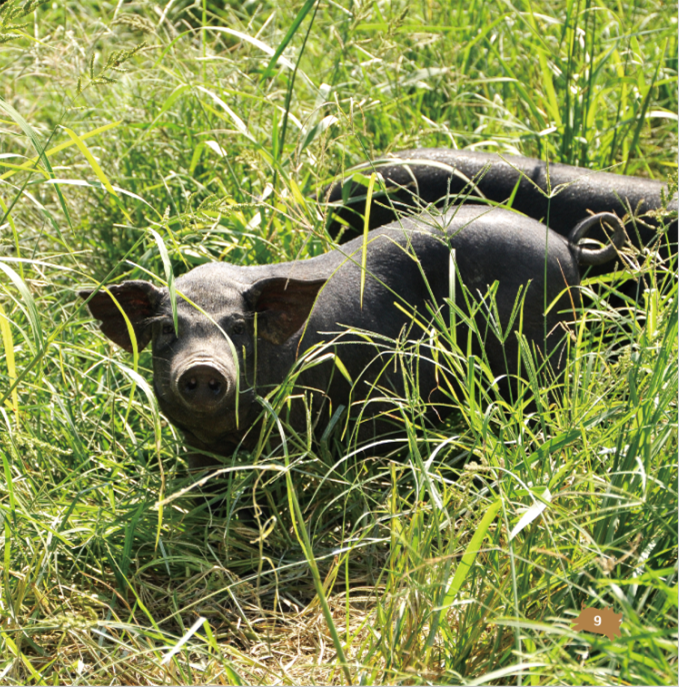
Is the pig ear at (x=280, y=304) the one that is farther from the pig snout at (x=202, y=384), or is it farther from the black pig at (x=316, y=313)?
the pig snout at (x=202, y=384)

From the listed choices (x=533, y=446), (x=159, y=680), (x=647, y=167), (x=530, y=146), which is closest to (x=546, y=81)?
(x=530, y=146)

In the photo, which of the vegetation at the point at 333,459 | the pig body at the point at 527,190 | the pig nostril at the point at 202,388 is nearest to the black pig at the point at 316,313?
the pig nostril at the point at 202,388

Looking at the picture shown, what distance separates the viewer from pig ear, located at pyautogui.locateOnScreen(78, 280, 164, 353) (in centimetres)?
299

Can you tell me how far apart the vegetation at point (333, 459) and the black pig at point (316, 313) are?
4.9 inches

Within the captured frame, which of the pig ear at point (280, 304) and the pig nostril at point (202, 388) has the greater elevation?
the pig ear at point (280, 304)

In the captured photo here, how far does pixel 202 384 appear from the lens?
277 centimetres

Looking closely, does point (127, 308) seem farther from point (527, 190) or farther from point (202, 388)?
point (527, 190)

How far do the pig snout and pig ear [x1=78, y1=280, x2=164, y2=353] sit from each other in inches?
Result: 14.7

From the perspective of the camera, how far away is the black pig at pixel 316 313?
9.43 ft

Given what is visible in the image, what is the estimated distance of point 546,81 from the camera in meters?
4.32

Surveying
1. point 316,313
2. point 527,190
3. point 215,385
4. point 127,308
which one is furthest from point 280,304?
point 527,190

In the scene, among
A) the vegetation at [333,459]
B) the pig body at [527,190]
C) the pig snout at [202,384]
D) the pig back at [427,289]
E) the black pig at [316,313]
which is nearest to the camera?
the vegetation at [333,459]

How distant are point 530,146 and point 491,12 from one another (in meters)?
1.06

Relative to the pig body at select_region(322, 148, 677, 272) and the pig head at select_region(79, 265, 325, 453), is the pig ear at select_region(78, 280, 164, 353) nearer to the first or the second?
the pig head at select_region(79, 265, 325, 453)
